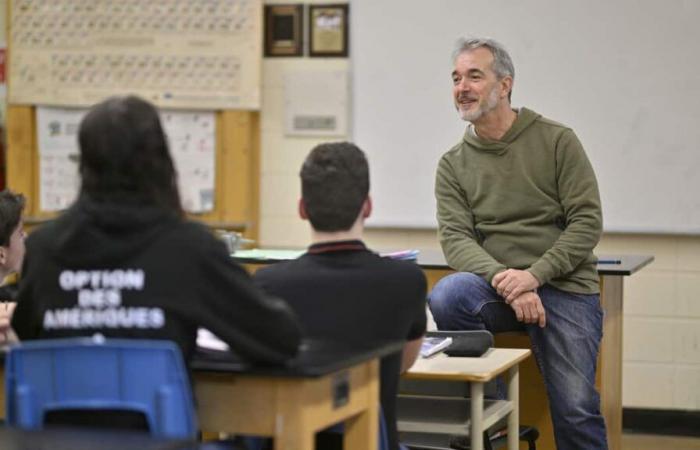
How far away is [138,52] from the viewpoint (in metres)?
6.05

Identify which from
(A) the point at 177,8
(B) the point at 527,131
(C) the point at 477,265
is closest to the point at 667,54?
(B) the point at 527,131

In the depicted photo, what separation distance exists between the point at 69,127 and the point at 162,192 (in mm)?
3976

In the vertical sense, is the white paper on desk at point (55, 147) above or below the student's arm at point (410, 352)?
above

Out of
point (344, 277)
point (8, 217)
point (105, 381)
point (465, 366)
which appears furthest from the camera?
point (8, 217)

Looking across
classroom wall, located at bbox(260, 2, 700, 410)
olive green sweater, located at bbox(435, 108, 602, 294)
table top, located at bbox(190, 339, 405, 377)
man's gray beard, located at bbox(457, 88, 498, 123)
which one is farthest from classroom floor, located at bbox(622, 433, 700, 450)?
table top, located at bbox(190, 339, 405, 377)

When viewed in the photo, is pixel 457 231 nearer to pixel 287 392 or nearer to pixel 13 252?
pixel 13 252

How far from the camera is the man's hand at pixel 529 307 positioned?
12.8 feet

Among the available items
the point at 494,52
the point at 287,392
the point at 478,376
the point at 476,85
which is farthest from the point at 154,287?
the point at 494,52

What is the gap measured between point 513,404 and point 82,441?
5.82 ft

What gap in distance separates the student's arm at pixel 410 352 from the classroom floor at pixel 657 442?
2667mm

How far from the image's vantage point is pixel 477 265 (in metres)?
4.03

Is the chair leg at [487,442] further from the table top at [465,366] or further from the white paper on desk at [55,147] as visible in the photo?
the white paper on desk at [55,147]

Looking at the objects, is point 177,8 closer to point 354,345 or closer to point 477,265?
point 477,265

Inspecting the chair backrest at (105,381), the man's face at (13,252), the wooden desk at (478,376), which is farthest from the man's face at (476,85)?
the chair backrest at (105,381)
